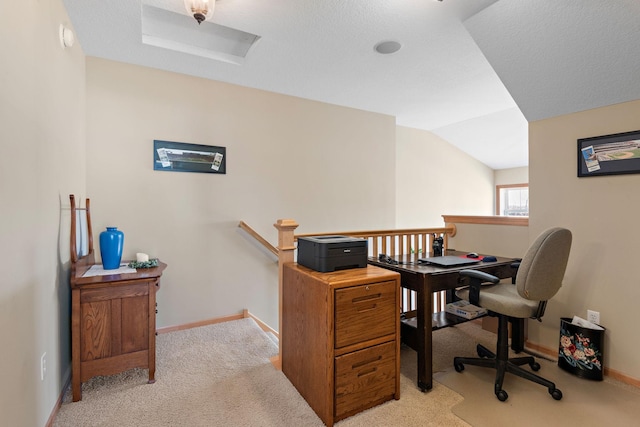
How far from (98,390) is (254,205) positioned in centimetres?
203

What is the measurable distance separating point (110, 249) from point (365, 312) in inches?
74.4

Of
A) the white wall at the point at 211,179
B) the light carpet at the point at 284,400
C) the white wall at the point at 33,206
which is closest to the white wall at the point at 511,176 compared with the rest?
the white wall at the point at 211,179

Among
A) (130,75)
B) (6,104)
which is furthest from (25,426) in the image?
(130,75)

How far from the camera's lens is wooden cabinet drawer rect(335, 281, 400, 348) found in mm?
1687

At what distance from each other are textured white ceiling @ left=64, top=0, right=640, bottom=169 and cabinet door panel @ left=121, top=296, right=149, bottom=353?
2001mm

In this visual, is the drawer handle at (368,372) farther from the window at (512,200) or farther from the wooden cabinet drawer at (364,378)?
the window at (512,200)

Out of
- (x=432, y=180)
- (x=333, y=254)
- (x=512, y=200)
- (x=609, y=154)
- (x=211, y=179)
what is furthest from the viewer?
(x=512, y=200)

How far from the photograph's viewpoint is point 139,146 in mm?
2887

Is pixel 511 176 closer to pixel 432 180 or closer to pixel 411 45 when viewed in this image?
pixel 432 180

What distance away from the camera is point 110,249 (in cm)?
226

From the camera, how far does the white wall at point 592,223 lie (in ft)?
6.88

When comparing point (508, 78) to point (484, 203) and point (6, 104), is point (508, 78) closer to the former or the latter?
point (6, 104)

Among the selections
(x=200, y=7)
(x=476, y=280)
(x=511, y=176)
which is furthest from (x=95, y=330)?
(x=511, y=176)

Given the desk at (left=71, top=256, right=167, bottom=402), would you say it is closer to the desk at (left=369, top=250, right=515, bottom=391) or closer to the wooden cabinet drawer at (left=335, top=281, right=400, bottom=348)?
the wooden cabinet drawer at (left=335, top=281, right=400, bottom=348)
